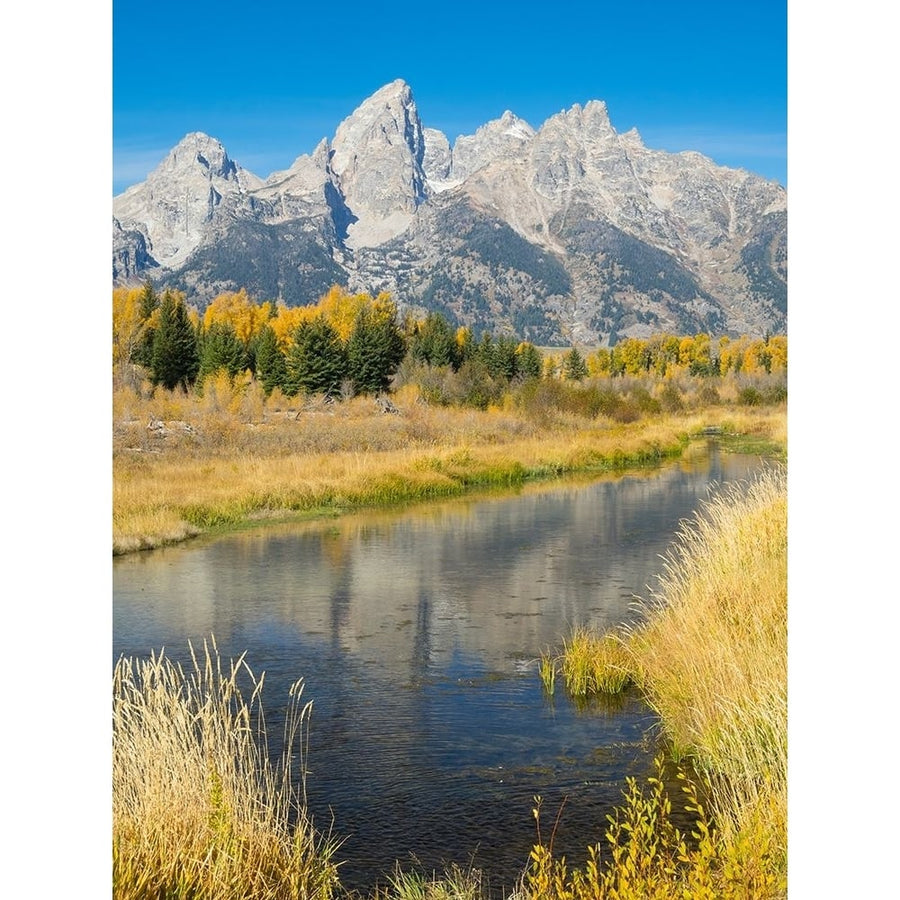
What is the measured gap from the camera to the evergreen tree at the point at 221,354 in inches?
1641

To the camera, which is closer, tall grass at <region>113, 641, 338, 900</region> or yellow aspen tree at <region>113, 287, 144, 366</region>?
tall grass at <region>113, 641, 338, 900</region>

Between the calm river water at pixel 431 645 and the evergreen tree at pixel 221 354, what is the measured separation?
79.4 ft

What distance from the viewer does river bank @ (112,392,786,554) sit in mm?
18516

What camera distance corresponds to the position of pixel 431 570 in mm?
13859

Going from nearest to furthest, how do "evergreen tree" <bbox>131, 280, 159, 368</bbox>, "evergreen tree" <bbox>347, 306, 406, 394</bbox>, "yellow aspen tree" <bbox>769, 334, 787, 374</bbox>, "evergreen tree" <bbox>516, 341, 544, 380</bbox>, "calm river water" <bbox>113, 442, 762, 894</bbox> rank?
"calm river water" <bbox>113, 442, 762, 894</bbox> < "evergreen tree" <bbox>131, 280, 159, 368</bbox> < "evergreen tree" <bbox>347, 306, 406, 394</bbox> < "evergreen tree" <bbox>516, 341, 544, 380</bbox> < "yellow aspen tree" <bbox>769, 334, 787, 374</bbox>

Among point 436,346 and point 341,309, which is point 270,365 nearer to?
point 436,346

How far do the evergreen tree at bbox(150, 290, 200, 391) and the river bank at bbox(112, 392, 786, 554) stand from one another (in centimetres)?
541

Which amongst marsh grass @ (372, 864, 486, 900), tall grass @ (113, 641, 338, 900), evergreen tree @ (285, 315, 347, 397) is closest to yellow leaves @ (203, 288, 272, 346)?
evergreen tree @ (285, 315, 347, 397)

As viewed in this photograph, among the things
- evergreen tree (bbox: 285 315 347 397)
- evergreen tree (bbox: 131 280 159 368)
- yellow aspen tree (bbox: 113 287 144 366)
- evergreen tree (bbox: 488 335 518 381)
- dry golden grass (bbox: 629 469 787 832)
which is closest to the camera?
dry golden grass (bbox: 629 469 787 832)

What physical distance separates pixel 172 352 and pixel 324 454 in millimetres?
18817

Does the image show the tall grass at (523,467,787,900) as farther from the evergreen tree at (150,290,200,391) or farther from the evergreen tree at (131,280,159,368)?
the evergreen tree at (131,280,159,368)

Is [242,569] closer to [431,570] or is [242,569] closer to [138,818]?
[431,570]

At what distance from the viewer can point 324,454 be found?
24.1 metres
